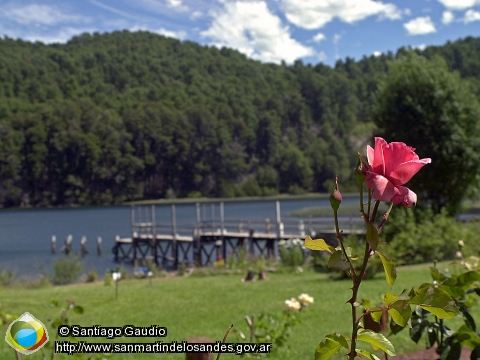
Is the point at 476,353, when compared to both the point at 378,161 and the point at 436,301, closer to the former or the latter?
the point at 436,301

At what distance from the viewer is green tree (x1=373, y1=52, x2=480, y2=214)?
1770cm

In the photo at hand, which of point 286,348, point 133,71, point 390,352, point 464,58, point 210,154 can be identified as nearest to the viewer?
point 390,352

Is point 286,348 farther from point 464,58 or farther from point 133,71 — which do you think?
point 133,71

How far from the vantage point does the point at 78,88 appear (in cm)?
10962

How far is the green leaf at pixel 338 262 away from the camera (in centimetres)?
102

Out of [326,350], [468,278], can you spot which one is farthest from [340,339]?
[468,278]

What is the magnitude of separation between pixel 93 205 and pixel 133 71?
4435 centimetres

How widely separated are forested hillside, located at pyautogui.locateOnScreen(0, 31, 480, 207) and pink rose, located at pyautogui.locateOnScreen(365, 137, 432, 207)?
240ft

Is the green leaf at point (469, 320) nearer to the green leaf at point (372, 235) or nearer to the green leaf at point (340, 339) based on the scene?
the green leaf at point (340, 339)

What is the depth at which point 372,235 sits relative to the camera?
978mm

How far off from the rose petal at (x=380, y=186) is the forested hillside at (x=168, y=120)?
2884 inches

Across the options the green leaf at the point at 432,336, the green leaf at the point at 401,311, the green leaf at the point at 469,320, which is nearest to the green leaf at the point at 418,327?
the green leaf at the point at 432,336

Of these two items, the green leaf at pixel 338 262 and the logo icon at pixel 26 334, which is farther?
the logo icon at pixel 26 334

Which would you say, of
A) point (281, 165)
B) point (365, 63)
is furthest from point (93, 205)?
point (365, 63)
